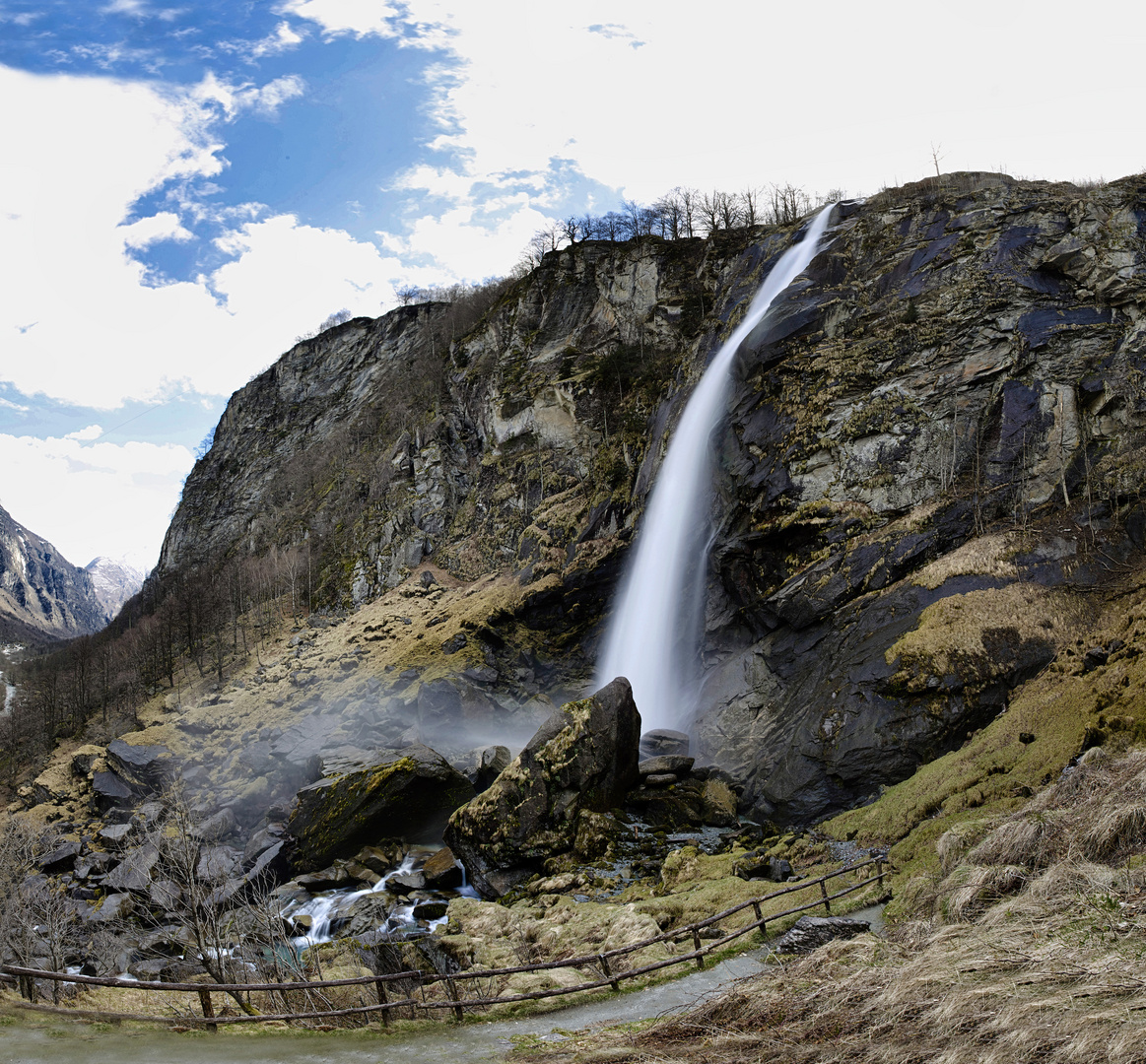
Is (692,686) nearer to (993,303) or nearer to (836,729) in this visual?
(836,729)

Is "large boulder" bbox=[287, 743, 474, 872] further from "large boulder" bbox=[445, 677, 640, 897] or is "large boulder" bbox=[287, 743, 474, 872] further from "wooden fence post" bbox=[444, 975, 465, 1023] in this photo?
"wooden fence post" bbox=[444, 975, 465, 1023]

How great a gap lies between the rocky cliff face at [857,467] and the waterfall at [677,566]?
1.35m

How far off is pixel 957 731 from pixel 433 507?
54.4 metres

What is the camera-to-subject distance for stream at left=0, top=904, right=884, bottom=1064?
921 cm

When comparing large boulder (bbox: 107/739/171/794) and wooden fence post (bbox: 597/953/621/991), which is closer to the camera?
wooden fence post (bbox: 597/953/621/991)

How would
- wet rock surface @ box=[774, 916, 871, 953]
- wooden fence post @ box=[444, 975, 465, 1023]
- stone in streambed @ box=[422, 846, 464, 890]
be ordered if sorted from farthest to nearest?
stone in streambed @ box=[422, 846, 464, 890], wet rock surface @ box=[774, 916, 871, 953], wooden fence post @ box=[444, 975, 465, 1023]

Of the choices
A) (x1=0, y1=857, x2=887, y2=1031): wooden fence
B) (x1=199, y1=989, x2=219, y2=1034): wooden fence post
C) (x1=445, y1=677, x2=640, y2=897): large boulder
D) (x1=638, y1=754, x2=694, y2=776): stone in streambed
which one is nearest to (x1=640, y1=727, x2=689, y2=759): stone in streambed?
(x1=638, y1=754, x2=694, y2=776): stone in streambed

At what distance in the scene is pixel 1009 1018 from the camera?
6.18 meters

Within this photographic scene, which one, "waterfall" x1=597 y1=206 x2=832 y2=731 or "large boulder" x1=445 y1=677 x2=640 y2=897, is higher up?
"waterfall" x1=597 y1=206 x2=832 y2=731

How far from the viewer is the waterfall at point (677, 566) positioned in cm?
3647

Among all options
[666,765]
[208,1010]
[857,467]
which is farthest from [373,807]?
[857,467]

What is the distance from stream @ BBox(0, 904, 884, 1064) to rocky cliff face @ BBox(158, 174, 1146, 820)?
1315 cm

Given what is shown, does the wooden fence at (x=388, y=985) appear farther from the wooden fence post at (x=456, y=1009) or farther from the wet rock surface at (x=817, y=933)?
the wet rock surface at (x=817, y=933)

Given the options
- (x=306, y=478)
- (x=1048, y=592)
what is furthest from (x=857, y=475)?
(x=306, y=478)
